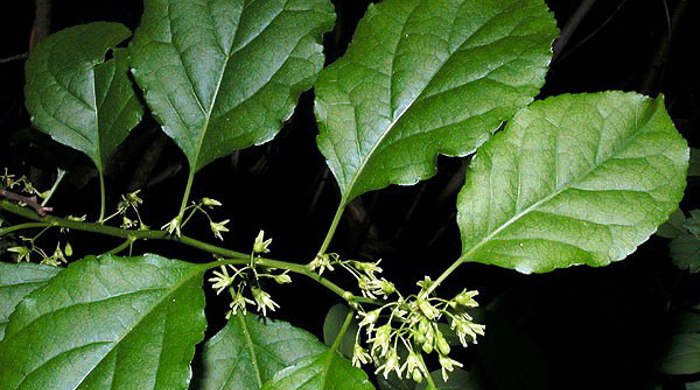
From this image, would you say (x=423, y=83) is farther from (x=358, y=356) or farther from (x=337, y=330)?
(x=337, y=330)

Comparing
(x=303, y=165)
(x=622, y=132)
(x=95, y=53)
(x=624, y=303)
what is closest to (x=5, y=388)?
(x=95, y=53)

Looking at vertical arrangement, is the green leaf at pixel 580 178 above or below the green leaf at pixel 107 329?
above

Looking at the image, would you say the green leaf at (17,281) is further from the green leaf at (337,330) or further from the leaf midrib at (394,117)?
the green leaf at (337,330)

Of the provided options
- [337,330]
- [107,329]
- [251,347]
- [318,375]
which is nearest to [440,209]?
[337,330]

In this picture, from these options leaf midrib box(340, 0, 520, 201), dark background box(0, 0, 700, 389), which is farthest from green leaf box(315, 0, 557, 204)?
dark background box(0, 0, 700, 389)

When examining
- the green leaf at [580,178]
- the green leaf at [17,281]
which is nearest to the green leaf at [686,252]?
the green leaf at [580,178]

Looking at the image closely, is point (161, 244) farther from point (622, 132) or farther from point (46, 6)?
point (622, 132)
